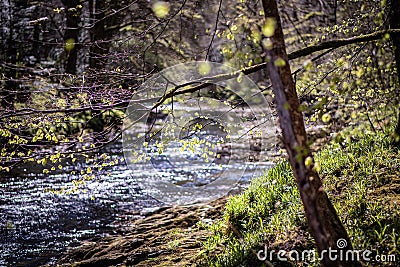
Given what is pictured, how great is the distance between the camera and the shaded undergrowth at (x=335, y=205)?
148 inches

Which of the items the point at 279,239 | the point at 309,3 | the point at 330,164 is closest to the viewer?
the point at 279,239

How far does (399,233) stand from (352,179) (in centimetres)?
141

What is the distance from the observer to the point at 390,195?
4336 mm

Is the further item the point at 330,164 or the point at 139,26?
the point at 139,26

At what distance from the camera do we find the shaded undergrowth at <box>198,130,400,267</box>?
148 inches

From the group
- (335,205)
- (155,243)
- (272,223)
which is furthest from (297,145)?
(155,243)

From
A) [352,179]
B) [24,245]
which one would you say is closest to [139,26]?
[24,245]

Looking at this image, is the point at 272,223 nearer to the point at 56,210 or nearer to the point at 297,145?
the point at 297,145

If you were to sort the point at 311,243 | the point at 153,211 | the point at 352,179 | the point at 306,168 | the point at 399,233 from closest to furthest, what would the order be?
the point at 306,168 < the point at 399,233 < the point at 311,243 < the point at 352,179 < the point at 153,211

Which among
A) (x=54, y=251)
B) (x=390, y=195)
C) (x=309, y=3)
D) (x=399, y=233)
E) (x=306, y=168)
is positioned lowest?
(x=54, y=251)

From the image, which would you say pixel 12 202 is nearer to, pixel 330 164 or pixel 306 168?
Result: pixel 330 164

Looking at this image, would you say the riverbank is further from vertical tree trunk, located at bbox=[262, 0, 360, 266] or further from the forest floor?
vertical tree trunk, located at bbox=[262, 0, 360, 266]

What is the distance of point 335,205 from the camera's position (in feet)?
14.3

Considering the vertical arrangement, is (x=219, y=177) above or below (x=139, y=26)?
below
